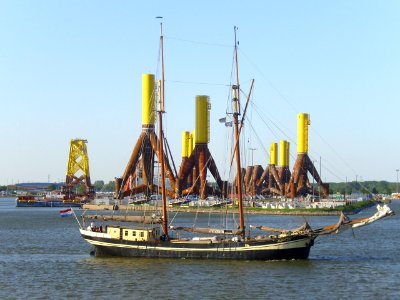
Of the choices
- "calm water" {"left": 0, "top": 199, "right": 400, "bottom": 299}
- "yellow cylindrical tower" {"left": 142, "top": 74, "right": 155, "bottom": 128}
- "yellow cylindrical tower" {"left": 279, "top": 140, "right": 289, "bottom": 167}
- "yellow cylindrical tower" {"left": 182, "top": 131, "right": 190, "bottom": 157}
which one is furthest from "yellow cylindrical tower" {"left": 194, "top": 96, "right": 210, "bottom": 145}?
"calm water" {"left": 0, "top": 199, "right": 400, "bottom": 299}

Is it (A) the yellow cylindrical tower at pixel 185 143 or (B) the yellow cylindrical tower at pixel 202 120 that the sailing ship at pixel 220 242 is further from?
(A) the yellow cylindrical tower at pixel 185 143

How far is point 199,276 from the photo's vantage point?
4394cm

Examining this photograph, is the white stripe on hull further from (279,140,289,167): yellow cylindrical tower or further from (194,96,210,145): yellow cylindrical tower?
(279,140,289,167): yellow cylindrical tower

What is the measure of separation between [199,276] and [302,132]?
10892cm

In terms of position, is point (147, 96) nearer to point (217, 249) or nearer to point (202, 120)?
point (202, 120)

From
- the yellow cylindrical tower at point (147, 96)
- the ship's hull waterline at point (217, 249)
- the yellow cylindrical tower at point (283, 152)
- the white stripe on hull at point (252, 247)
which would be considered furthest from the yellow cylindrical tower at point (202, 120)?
the white stripe on hull at point (252, 247)

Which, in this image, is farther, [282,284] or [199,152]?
[199,152]

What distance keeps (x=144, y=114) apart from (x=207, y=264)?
89.5 meters

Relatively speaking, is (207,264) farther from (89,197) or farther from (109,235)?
(89,197)

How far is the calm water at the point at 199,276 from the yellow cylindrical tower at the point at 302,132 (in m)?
88.1

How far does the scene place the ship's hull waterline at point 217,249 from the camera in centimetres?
4894

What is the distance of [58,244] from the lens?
65750 mm

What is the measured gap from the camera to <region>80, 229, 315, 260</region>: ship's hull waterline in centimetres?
4894

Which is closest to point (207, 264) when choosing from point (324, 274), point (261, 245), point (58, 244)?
point (261, 245)
